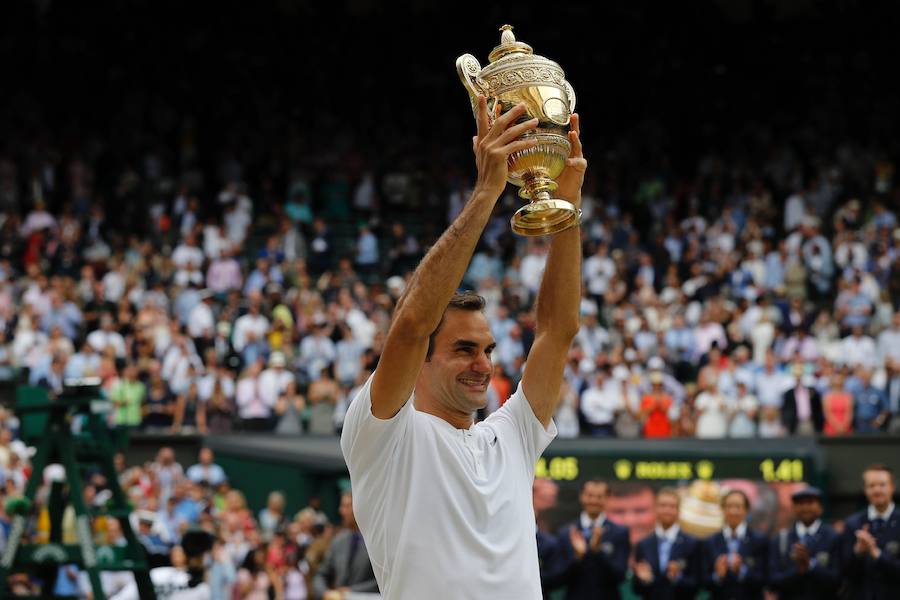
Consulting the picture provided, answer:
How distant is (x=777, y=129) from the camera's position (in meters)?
27.2

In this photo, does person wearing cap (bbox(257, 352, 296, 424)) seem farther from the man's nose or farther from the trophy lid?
the man's nose

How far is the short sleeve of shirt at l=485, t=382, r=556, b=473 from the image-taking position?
418cm

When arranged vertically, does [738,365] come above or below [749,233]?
below

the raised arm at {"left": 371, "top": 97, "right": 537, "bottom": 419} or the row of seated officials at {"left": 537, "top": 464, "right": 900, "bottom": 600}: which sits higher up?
the raised arm at {"left": 371, "top": 97, "right": 537, "bottom": 419}

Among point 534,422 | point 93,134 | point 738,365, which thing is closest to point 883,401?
point 738,365

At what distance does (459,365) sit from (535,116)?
2.25ft

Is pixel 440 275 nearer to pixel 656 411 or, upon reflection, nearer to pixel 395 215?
pixel 656 411

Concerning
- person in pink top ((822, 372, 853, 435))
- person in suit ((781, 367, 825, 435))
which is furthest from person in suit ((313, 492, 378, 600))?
person in pink top ((822, 372, 853, 435))

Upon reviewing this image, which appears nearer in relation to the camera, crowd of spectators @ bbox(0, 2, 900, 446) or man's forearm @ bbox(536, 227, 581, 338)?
man's forearm @ bbox(536, 227, 581, 338)

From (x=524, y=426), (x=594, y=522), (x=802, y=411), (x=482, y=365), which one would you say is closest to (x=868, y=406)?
(x=802, y=411)

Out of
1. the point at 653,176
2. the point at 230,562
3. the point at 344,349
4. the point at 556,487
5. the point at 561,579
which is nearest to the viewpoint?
the point at 561,579

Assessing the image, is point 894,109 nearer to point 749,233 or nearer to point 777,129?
point 777,129

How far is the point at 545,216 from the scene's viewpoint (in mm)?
4098

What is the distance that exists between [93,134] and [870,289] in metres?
13.7
